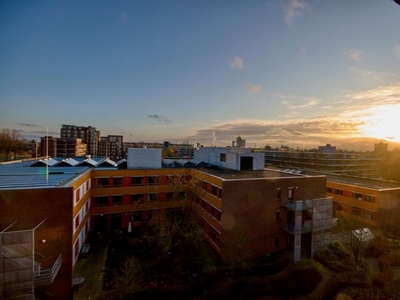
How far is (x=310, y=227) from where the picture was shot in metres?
22.4

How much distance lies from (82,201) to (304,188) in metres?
25.5

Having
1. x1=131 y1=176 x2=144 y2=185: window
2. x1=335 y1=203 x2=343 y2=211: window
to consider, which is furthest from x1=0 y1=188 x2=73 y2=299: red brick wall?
x1=335 y1=203 x2=343 y2=211: window

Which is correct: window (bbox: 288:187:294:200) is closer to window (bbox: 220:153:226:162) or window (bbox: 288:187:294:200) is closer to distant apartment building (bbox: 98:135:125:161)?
window (bbox: 220:153:226:162)

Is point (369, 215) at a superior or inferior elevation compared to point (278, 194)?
inferior

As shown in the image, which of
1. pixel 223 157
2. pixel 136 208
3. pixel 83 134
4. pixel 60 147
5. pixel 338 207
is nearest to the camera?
pixel 136 208

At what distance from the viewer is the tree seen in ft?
225

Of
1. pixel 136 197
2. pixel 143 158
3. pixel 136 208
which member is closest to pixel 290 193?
pixel 136 208

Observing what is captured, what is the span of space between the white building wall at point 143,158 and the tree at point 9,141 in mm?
62590

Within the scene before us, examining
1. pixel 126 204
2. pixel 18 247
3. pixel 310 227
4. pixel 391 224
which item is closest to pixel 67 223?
pixel 18 247

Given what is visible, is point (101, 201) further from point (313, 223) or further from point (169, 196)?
point (313, 223)

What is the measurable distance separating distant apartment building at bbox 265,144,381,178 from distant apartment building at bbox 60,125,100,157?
4054 inches

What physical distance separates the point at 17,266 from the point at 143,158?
20106 mm

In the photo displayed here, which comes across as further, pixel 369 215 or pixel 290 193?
pixel 369 215

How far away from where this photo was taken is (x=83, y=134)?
4596 inches
